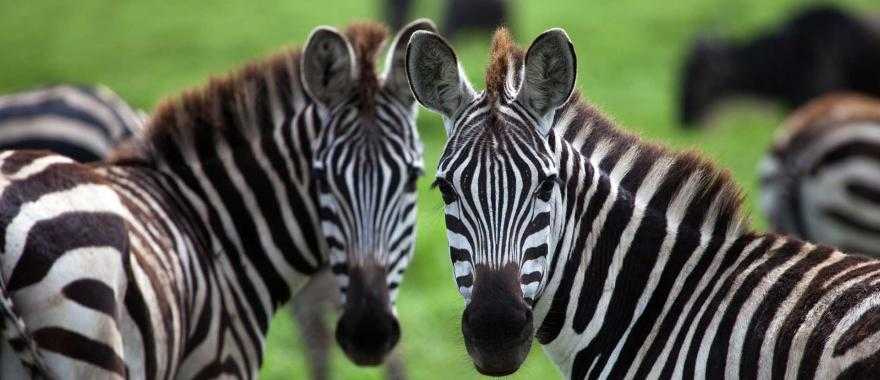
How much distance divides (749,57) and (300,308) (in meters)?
→ 13.8

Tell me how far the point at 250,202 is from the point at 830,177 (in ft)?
20.0

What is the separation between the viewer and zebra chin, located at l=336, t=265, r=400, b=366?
5.95m

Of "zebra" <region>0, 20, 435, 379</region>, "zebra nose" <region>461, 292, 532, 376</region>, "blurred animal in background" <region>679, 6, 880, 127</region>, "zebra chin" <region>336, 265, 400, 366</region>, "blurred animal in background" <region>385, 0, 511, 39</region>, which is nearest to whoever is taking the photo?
"zebra nose" <region>461, 292, 532, 376</region>

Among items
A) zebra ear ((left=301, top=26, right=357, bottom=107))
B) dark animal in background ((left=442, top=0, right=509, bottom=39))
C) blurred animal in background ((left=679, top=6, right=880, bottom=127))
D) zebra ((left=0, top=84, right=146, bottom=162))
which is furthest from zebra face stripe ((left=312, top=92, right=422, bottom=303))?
dark animal in background ((left=442, top=0, right=509, bottom=39))

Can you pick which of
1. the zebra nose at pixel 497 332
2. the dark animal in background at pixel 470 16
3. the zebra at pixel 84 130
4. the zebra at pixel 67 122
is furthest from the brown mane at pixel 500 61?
the dark animal in background at pixel 470 16

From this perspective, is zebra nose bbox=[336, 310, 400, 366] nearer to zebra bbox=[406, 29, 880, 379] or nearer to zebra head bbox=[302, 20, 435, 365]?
zebra head bbox=[302, 20, 435, 365]

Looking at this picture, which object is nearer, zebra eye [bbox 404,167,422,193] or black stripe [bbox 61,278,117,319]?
black stripe [bbox 61,278,117,319]

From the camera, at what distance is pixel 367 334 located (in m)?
5.97

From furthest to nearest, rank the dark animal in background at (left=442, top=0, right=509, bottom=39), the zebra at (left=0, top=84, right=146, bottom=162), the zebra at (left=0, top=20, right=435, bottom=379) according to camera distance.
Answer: the dark animal in background at (left=442, top=0, right=509, bottom=39) → the zebra at (left=0, top=84, right=146, bottom=162) → the zebra at (left=0, top=20, right=435, bottom=379)

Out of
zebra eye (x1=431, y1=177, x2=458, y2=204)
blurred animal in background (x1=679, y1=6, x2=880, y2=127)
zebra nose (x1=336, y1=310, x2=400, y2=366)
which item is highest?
blurred animal in background (x1=679, y1=6, x2=880, y2=127)

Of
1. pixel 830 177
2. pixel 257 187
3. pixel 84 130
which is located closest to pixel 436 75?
pixel 257 187

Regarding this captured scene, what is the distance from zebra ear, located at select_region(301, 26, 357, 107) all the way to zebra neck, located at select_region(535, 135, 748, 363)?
175 cm

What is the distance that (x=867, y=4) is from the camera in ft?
88.5

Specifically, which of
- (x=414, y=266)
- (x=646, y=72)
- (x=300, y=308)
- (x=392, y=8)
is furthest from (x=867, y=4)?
(x=300, y=308)
